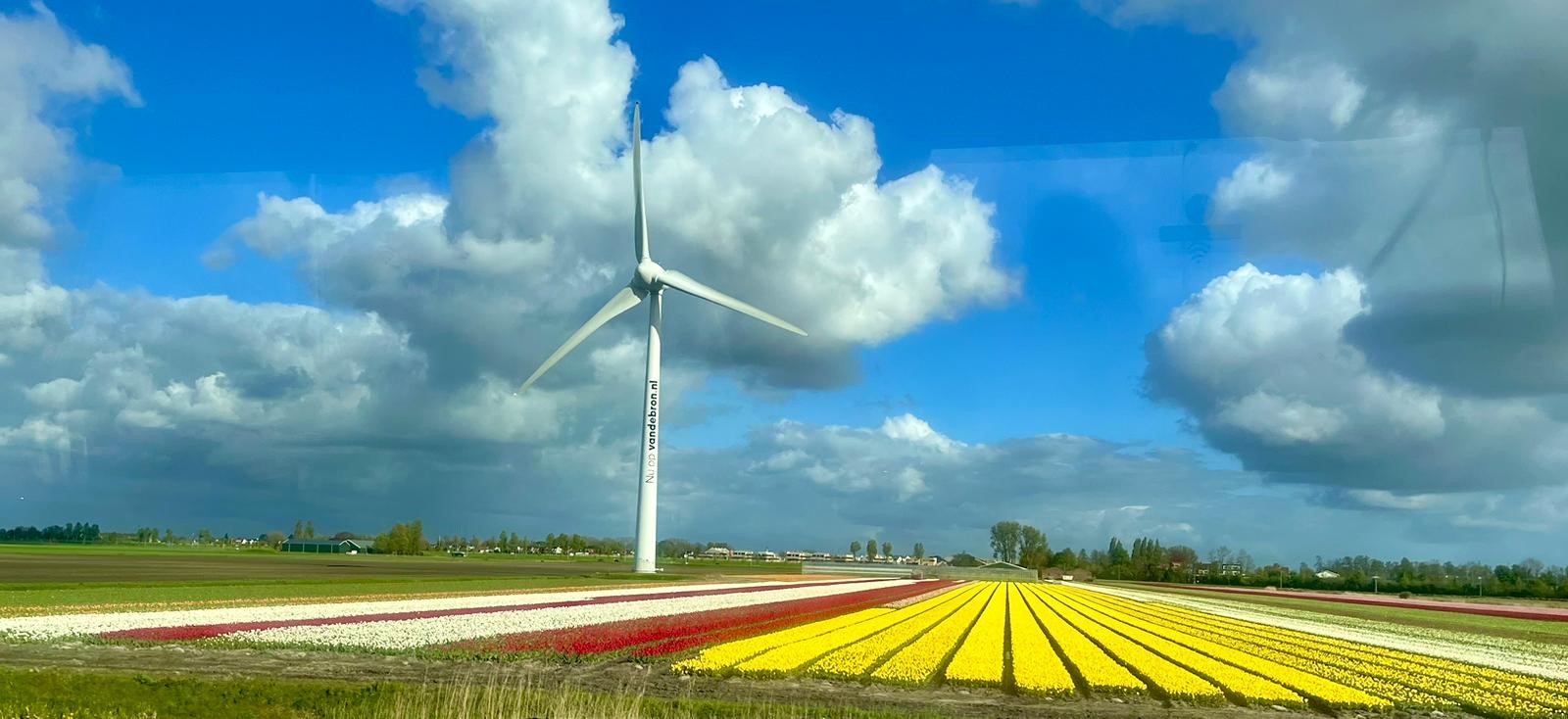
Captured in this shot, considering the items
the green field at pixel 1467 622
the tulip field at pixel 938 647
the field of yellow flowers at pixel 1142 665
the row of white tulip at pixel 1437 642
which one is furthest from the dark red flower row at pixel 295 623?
the green field at pixel 1467 622

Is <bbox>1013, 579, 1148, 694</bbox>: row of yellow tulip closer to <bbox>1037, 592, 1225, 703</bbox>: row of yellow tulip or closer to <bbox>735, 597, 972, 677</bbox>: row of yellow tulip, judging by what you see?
<bbox>1037, 592, 1225, 703</bbox>: row of yellow tulip

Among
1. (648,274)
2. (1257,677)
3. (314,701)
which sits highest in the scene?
(648,274)

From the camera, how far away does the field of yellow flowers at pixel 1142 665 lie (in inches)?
947

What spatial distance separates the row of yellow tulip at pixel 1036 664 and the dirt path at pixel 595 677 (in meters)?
1.07

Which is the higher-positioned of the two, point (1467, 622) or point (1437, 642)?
point (1437, 642)

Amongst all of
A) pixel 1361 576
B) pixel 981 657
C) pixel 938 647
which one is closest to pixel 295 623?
pixel 938 647

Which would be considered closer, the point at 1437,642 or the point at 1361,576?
the point at 1437,642

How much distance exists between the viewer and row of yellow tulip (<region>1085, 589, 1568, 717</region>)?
2435 centimetres

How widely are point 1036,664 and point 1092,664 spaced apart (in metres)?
1.66

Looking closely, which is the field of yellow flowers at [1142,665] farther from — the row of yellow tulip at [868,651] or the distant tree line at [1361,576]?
the distant tree line at [1361,576]

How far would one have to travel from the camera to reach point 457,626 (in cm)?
3444

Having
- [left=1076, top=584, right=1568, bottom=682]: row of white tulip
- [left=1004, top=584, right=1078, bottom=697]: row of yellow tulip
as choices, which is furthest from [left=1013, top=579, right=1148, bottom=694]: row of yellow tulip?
[left=1076, top=584, right=1568, bottom=682]: row of white tulip

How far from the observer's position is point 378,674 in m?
22.7

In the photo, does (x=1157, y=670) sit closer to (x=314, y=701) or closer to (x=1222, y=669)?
(x=1222, y=669)
